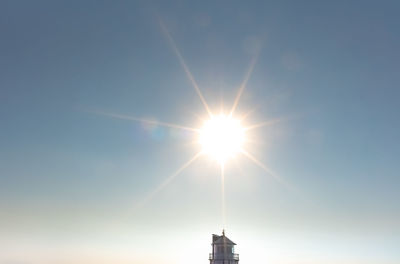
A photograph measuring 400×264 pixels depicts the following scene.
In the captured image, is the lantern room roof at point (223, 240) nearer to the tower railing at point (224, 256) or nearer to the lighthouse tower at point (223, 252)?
the lighthouse tower at point (223, 252)

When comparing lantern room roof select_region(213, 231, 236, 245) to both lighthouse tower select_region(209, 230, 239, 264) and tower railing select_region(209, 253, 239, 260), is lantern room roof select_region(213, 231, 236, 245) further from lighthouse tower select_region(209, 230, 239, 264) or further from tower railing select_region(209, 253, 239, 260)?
tower railing select_region(209, 253, 239, 260)

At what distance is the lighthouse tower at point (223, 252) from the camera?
74.2m

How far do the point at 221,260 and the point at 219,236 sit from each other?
445cm

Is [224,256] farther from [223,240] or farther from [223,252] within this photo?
[223,240]

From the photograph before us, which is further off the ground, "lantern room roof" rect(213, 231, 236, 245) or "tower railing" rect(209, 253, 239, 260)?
"lantern room roof" rect(213, 231, 236, 245)

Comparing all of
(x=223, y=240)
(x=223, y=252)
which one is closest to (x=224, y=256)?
(x=223, y=252)

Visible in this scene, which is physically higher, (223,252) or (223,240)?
(223,240)

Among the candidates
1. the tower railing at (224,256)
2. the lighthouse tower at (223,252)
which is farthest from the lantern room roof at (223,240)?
the tower railing at (224,256)

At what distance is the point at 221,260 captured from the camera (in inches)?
2918

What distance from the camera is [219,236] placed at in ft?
250

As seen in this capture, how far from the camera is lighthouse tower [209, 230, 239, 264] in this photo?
74.2 meters

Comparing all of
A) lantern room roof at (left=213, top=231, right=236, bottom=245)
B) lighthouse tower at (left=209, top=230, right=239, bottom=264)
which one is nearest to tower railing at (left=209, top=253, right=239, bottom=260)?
lighthouse tower at (left=209, top=230, right=239, bottom=264)

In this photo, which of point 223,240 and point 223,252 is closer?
point 223,252

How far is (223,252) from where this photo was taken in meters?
74.6
